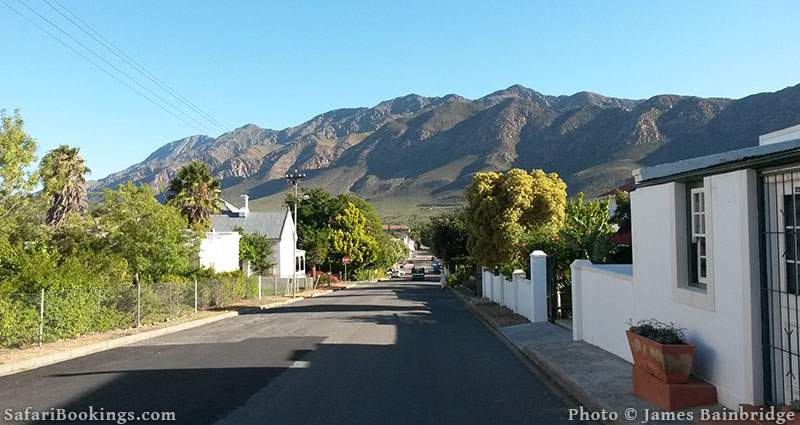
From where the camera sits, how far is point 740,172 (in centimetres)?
696

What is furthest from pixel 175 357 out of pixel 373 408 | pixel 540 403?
pixel 540 403

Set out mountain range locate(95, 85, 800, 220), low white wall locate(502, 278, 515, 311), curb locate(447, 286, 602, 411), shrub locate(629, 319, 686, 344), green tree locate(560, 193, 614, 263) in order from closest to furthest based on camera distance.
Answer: shrub locate(629, 319, 686, 344)
curb locate(447, 286, 602, 411)
green tree locate(560, 193, 614, 263)
low white wall locate(502, 278, 515, 311)
mountain range locate(95, 85, 800, 220)

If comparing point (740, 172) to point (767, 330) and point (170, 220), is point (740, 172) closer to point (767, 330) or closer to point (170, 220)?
point (767, 330)

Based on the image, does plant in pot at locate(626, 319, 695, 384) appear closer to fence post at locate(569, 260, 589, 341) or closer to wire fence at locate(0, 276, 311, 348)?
fence post at locate(569, 260, 589, 341)

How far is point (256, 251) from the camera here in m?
50.4

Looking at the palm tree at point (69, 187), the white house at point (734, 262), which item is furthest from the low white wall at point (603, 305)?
the palm tree at point (69, 187)

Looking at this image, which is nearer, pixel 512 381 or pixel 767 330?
pixel 767 330

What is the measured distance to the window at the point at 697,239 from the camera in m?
8.24

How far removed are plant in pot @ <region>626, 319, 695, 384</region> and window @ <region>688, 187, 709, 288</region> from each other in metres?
0.71

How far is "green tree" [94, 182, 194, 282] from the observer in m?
23.7

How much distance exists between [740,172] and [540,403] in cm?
404

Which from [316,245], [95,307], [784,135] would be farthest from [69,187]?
[316,245]

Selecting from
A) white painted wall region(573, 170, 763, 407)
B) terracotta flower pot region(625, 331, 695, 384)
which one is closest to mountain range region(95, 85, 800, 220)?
white painted wall region(573, 170, 763, 407)

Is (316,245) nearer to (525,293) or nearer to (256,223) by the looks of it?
(256,223)
